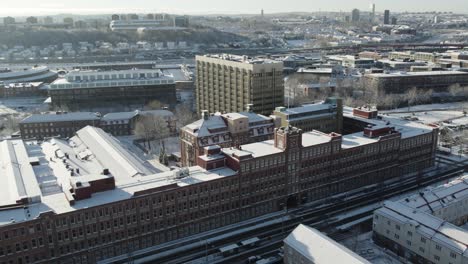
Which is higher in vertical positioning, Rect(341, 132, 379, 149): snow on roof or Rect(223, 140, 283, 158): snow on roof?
Rect(223, 140, 283, 158): snow on roof

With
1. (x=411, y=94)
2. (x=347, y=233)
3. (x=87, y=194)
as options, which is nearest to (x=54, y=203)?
(x=87, y=194)

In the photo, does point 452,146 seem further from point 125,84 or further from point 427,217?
point 125,84

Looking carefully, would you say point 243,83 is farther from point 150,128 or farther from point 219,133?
point 219,133

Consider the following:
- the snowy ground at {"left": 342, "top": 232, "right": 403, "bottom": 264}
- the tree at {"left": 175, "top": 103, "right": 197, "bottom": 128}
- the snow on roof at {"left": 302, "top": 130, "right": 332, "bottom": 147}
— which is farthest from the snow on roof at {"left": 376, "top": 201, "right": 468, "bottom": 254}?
the tree at {"left": 175, "top": 103, "right": 197, "bottom": 128}

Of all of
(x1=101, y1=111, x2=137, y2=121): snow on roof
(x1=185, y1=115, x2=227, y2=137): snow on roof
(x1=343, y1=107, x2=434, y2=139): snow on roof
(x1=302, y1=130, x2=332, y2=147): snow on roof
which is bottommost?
(x1=101, y1=111, x2=137, y2=121): snow on roof

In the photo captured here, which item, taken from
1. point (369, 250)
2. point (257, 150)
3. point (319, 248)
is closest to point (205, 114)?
point (257, 150)

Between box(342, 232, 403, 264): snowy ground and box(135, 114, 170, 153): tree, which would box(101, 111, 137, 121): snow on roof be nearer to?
box(135, 114, 170, 153): tree
